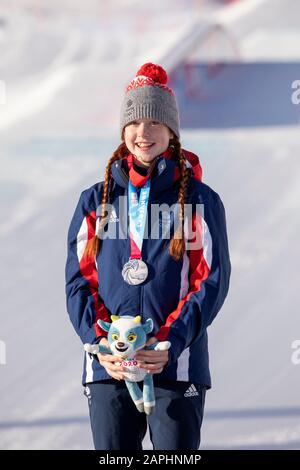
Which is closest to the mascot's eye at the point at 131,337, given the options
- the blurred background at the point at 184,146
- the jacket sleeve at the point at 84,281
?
the jacket sleeve at the point at 84,281

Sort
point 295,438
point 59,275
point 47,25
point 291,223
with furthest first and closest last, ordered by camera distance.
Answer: point 47,25 → point 291,223 → point 59,275 → point 295,438

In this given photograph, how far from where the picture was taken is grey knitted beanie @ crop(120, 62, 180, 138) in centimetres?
251

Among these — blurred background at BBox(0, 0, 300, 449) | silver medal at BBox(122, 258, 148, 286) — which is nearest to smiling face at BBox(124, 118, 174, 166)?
silver medal at BBox(122, 258, 148, 286)

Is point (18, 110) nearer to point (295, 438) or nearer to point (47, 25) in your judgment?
point (47, 25)

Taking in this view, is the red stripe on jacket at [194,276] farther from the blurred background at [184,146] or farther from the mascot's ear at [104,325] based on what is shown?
the blurred background at [184,146]

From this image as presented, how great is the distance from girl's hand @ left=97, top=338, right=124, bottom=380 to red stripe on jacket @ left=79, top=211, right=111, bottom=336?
0.32ft

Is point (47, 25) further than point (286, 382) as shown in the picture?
Yes

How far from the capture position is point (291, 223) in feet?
19.6

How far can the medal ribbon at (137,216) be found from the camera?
245 centimetres

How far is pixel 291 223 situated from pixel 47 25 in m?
3.49

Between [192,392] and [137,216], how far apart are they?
458 mm

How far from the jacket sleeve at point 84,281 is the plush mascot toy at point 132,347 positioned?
54mm

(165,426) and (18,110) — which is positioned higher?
(18,110)
